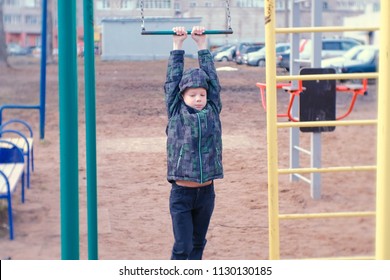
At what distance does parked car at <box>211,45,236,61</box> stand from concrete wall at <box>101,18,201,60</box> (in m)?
0.36

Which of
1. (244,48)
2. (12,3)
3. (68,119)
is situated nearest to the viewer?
(68,119)

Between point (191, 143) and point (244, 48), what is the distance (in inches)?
61.2

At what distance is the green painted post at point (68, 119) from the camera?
2143 millimetres

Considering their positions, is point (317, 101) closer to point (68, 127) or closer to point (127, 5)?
point (127, 5)

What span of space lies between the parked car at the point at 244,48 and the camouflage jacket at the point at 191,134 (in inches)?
41.4

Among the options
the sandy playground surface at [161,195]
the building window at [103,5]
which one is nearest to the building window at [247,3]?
the sandy playground surface at [161,195]

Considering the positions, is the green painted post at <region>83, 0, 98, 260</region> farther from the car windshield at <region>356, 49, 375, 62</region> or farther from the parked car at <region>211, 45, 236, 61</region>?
the car windshield at <region>356, 49, 375, 62</region>

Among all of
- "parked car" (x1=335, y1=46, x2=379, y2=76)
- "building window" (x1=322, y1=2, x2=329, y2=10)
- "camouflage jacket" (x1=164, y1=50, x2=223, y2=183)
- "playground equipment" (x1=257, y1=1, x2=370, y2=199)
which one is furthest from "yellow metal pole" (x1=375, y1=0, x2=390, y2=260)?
"parked car" (x1=335, y1=46, x2=379, y2=76)

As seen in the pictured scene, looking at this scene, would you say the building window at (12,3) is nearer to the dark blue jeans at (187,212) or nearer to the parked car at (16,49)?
the parked car at (16,49)

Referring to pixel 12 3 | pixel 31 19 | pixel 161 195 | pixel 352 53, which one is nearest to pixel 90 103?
pixel 161 195

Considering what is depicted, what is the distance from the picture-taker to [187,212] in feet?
9.53

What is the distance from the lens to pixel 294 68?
534 cm
